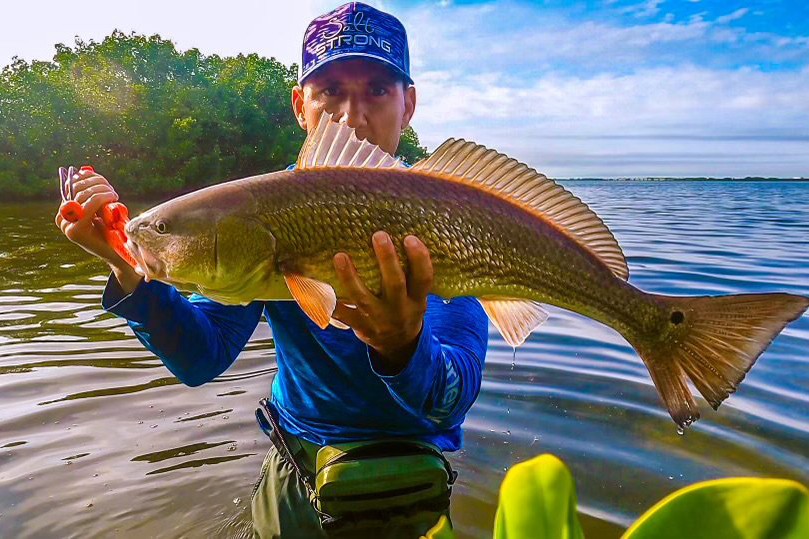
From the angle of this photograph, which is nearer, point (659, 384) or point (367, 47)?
point (659, 384)

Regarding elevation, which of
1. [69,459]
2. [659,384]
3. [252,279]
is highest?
[252,279]

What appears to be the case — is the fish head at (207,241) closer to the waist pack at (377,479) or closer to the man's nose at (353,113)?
the waist pack at (377,479)

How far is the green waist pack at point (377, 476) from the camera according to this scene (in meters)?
2.59

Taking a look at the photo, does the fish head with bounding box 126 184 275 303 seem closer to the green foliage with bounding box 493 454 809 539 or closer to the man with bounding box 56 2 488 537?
the man with bounding box 56 2 488 537

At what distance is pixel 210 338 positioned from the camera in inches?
115

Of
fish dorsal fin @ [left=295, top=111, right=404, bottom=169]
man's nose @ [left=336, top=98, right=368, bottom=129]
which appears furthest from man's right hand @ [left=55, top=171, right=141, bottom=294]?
man's nose @ [left=336, top=98, right=368, bottom=129]

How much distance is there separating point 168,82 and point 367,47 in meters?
43.4

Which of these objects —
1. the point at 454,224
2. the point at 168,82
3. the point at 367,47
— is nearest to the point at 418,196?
the point at 454,224

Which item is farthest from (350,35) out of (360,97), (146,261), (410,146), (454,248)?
(410,146)

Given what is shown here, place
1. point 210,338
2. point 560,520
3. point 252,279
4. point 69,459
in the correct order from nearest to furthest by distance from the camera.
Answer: point 560,520 < point 252,279 < point 210,338 < point 69,459

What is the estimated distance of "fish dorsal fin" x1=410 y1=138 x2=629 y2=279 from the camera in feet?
7.08

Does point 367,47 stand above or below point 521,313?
above

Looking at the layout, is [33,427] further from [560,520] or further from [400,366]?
[560,520]

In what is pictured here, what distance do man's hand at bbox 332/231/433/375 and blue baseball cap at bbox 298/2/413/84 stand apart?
58.0 inches
